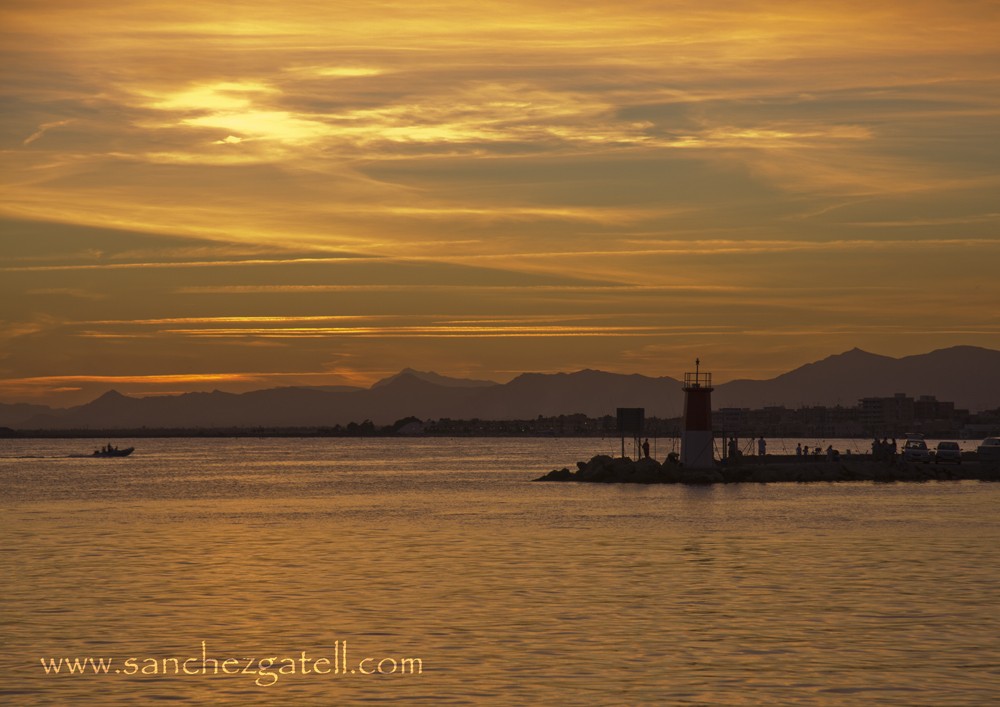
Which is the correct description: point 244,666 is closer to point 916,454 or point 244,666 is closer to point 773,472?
point 773,472

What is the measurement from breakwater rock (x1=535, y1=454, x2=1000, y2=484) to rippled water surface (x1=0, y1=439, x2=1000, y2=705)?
76.7 ft

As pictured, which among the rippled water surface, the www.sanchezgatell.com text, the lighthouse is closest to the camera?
the rippled water surface

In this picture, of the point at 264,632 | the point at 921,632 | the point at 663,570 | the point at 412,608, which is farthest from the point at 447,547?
the point at 921,632

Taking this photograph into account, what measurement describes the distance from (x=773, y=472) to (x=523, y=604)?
63.5m

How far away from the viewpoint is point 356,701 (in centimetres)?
2155

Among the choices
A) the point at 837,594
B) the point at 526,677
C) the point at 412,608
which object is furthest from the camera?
the point at 837,594

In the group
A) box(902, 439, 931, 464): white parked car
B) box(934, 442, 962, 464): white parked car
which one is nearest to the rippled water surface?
box(934, 442, 962, 464): white parked car

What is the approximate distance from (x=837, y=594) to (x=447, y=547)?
16387 millimetres

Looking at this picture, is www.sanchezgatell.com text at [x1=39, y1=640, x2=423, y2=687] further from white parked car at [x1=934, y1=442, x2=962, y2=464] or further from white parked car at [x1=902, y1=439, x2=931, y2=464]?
white parked car at [x1=902, y1=439, x2=931, y2=464]

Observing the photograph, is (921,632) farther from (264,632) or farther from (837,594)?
(264,632)

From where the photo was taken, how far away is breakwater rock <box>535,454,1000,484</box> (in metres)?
88.7

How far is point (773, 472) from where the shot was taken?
92.5 metres

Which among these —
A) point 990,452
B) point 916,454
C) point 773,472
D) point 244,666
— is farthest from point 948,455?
point 244,666

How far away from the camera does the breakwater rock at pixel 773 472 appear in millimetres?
88688
